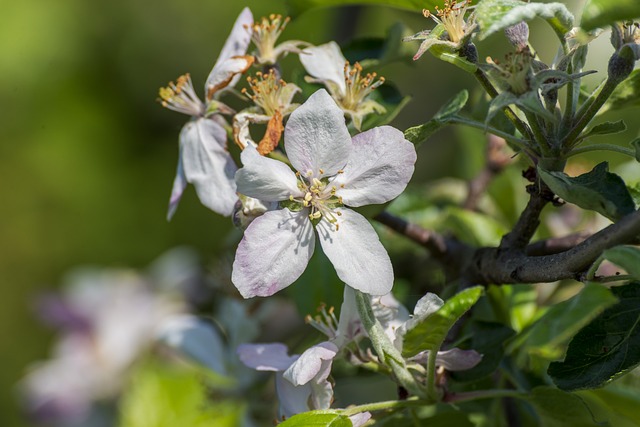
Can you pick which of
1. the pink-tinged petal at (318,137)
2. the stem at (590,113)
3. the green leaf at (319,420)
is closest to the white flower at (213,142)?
the pink-tinged petal at (318,137)

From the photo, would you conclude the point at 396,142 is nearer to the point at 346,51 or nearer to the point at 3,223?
the point at 346,51

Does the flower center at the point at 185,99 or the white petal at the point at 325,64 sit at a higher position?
the white petal at the point at 325,64

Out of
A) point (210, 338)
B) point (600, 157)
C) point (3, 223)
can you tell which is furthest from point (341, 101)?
point (3, 223)

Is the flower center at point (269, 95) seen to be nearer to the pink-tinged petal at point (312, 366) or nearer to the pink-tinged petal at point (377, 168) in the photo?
the pink-tinged petal at point (377, 168)

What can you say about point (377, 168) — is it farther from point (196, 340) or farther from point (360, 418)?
point (196, 340)

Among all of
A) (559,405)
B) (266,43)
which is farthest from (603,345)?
(266,43)

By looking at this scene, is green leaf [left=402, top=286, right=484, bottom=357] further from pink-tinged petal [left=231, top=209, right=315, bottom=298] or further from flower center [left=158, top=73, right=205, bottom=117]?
flower center [left=158, top=73, right=205, bottom=117]
